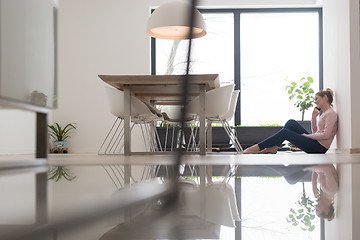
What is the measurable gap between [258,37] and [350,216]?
6.30m

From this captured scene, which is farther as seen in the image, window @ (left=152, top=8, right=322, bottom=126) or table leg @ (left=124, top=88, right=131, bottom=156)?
window @ (left=152, top=8, right=322, bottom=126)

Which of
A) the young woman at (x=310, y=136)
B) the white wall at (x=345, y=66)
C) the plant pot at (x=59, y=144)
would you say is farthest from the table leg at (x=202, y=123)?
the plant pot at (x=59, y=144)

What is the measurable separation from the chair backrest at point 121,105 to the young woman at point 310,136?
3.23 ft

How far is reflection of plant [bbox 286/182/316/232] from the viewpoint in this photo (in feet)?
0.89

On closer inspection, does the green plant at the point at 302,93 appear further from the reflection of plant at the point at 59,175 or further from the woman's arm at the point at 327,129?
the reflection of plant at the point at 59,175

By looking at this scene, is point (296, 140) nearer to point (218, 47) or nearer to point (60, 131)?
point (218, 47)

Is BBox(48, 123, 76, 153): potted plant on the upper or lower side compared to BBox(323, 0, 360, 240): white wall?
lower

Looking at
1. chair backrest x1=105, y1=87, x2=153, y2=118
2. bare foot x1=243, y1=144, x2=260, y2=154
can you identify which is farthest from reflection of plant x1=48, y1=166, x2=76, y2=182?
bare foot x1=243, y1=144, x2=260, y2=154

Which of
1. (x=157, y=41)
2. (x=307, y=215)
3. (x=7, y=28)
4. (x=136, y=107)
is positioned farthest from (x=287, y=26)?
(x=307, y=215)

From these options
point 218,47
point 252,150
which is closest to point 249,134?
point 218,47

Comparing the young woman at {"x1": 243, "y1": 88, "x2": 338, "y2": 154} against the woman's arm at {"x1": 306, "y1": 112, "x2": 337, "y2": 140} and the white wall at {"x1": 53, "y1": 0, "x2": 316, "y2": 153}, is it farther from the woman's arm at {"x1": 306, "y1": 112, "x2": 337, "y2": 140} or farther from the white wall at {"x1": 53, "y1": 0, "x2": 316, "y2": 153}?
the white wall at {"x1": 53, "y1": 0, "x2": 316, "y2": 153}

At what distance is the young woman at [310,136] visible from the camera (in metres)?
3.90

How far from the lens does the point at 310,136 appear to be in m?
4.08

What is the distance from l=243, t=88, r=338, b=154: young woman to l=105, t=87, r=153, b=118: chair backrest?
99cm
